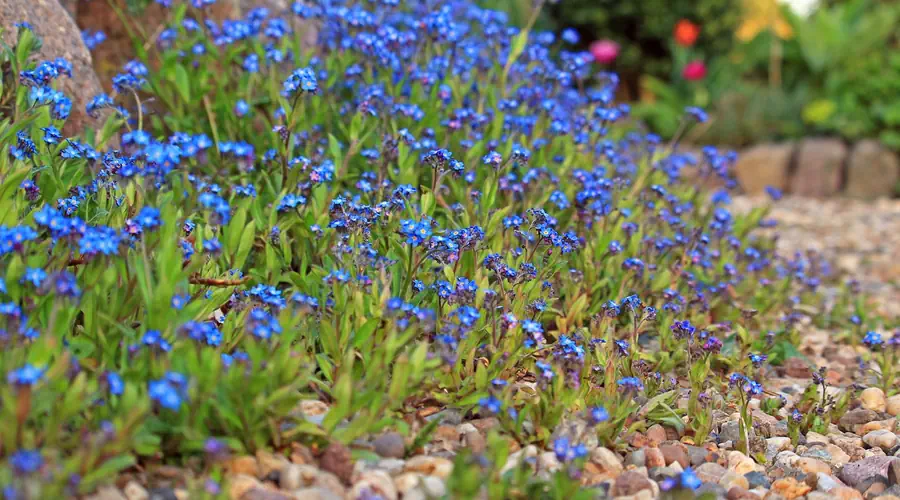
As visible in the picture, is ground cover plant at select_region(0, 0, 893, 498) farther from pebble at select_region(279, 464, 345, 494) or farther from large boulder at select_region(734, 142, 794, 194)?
large boulder at select_region(734, 142, 794, 194)

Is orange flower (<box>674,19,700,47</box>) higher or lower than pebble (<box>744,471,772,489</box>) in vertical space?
higher

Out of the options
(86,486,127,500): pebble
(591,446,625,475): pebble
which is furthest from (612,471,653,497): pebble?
(86,486,127,500): pebble

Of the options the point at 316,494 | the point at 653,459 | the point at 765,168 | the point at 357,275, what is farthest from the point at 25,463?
the point at 765,168

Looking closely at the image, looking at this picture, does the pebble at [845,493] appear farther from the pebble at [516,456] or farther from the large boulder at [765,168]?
the large boulder at [765,168]

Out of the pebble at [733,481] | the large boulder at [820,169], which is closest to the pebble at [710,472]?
the pebble at [733,481]

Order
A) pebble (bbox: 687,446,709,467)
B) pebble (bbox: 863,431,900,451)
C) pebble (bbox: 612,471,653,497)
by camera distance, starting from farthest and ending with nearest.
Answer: pebble (bbox: 863,431,900,451), pebble (bbox: 687,446,709,467), pebble (bbox: 612,471,653,497)
